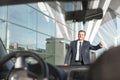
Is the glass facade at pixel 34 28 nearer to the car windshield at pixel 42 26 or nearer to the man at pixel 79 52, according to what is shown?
the car windshield at pixel 42 26

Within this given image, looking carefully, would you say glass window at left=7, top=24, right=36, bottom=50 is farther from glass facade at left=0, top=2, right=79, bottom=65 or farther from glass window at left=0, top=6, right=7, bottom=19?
glass window at left=0, top=6, right=7, bottom=19

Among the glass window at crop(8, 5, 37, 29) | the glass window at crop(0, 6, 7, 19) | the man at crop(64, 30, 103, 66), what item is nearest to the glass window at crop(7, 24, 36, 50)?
the glass window at crop(8, 5, 37, 29)

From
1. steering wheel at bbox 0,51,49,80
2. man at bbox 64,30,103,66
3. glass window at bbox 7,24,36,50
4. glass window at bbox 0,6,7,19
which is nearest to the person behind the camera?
steering wheel at bbox 0,51,49,80

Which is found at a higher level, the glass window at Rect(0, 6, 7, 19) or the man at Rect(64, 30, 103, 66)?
the glass window at Rect(0, 6, 7, 19)

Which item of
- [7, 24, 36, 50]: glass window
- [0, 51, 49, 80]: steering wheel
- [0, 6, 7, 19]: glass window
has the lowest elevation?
[0, 51, 49, 80]: steering wheel

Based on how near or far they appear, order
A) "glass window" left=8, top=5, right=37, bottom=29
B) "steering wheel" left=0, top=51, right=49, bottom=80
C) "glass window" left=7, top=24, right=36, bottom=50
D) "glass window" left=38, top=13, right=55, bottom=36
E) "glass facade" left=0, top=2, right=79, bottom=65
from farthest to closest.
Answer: "glass window" left=38, top=13, right=55, bottom=36
"glass window" left=8, top=5, right=37, bottom=29
"glass window" left=7, top=24, right=36, bottom=50
"glass facade" left=0, top=2, right=79, bottom=65
"steering wheel" left=0, top=51, right=49, bottom=80

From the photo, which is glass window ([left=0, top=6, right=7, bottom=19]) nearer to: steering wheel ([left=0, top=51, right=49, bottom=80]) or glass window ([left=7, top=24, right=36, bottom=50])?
glass window ([left=7, top=24, right=36, bottom=50])

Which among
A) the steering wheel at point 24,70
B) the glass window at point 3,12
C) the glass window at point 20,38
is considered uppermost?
the glass window at point 3,12

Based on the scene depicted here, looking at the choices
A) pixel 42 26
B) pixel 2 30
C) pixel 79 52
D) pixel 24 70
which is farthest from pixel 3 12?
pixel 24 70

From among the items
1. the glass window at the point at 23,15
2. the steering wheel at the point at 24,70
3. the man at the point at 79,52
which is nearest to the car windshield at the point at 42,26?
the glass window at the point at 23,15

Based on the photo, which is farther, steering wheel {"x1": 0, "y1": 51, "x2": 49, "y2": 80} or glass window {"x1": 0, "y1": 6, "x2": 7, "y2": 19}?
glass window {"x1": 0, "y1": 6, "x2": 7, "y2": 19}

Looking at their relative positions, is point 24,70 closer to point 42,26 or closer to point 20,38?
point 20,38

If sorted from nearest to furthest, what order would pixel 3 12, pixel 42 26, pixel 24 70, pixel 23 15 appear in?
1. pixel 24 70
2. pixel 3 12
3. pixel 23 15
4. pixel 42 26

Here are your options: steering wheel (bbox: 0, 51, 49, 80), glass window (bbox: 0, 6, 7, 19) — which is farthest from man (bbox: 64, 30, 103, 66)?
steering wheel (bbox: 0, 51, 49, 80)
